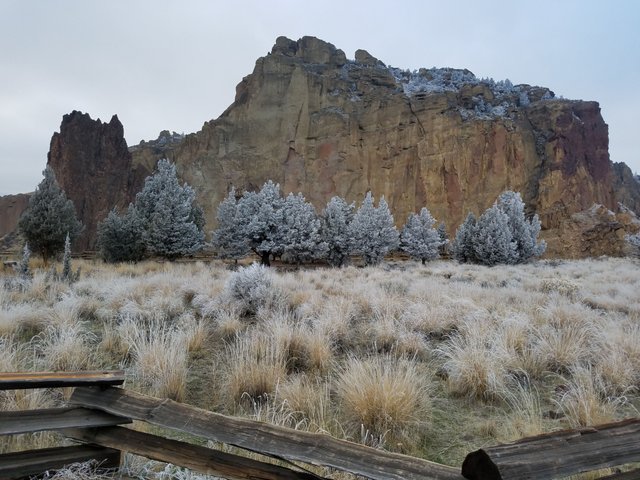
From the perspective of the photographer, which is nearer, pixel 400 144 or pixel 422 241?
pixel 422 241

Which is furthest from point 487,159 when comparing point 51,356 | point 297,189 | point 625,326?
point 51,356

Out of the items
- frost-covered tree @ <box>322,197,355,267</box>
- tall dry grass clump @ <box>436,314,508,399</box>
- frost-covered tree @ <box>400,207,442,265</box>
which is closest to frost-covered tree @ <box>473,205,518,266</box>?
frost-covered tree @ <box>400,207,442,265</box>

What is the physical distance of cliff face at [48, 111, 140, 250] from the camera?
78250 millimetres

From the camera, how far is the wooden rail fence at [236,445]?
68.4 inches

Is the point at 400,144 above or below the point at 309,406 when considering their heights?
above

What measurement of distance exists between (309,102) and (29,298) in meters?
80.1

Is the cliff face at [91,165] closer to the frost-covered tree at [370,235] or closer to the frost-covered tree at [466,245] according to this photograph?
the frost-covered tree at [370,235]

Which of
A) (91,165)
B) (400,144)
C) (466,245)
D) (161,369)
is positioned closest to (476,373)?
(161,369)

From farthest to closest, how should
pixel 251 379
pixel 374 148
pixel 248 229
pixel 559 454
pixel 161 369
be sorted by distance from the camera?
pixel 374 148
pixel 248 229
pixel 161 369
pixel 251 379
pixel 559 454

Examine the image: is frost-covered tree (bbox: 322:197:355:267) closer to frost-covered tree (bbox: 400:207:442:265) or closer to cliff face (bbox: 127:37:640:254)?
frost-covered tree (bbox: 400:207:442:265)

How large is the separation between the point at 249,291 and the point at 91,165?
8661 cm

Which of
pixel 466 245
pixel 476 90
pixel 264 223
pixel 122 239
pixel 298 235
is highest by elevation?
pixel 476 90

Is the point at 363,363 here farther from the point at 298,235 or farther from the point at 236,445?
the point at 298,235

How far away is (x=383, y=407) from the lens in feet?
10.9
